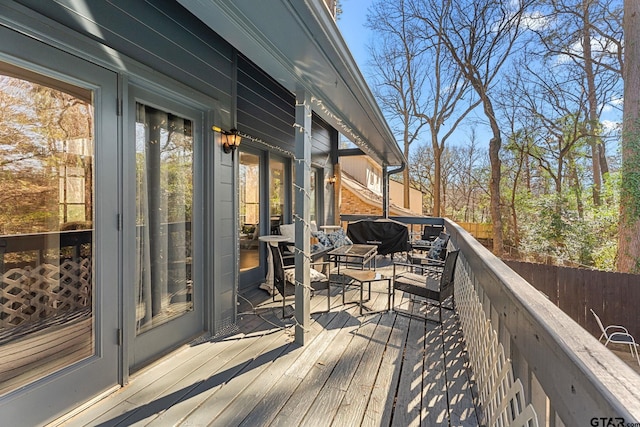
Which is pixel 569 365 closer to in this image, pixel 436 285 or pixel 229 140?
pixel 436 285

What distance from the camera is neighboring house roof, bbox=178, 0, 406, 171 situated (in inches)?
67.7

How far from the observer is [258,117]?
4.55 metres

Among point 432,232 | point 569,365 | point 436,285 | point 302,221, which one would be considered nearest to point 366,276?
point 436,285

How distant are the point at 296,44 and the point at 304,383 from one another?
7.60 feet

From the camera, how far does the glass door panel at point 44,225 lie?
1693 mm

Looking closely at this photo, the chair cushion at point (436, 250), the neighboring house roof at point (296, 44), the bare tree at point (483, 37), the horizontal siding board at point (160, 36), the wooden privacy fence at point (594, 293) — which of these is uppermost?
the bare tree at point (483, 37)

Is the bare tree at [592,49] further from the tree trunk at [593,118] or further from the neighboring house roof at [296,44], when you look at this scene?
the neighboring house roof at [296,44]

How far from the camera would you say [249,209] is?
15.9 feet

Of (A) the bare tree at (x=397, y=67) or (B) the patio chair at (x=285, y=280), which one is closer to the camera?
(B) the patio chair at (x=285, y=280)

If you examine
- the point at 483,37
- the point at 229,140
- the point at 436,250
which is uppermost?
the point at 483,37

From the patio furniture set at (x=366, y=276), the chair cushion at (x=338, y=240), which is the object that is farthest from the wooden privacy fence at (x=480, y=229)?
the chair cushion at (x=338, y=240)

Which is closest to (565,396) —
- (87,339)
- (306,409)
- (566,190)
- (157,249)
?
(306,409)

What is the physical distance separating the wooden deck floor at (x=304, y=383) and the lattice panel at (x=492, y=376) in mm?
153

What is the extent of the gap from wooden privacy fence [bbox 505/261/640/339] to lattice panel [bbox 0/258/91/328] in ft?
24.3
